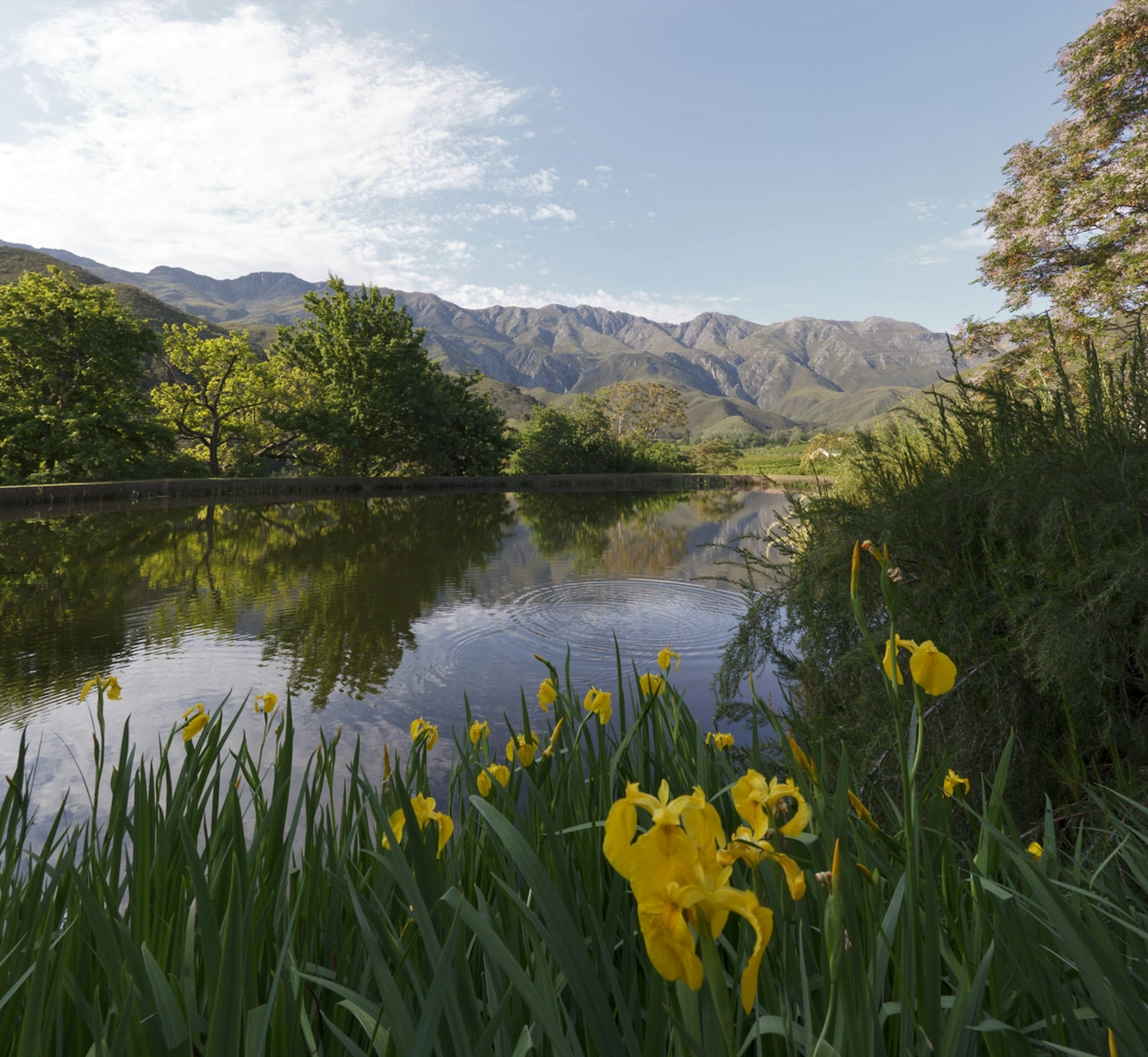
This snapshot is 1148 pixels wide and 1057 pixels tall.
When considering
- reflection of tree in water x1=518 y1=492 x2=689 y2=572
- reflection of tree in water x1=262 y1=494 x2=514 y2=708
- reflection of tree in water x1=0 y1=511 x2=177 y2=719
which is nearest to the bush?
reflection of tree in water x1=262 y1=494 x2=514 y2=708

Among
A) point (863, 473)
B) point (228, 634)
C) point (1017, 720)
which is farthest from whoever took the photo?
point (228, 634)

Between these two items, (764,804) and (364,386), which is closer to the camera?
(764,804)

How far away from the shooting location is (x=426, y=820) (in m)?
0.85

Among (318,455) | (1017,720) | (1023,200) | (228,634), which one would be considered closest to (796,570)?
(1017,720)

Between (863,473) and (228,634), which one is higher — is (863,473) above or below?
above

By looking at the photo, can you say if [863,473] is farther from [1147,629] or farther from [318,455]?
[318,455]

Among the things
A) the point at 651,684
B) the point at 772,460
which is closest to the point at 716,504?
the point at 651,684

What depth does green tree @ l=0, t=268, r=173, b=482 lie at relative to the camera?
14.8m

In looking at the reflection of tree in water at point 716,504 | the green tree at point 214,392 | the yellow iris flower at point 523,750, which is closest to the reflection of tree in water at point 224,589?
the yellow iris flower at point 523,750

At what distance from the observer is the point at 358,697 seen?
11.0 feet

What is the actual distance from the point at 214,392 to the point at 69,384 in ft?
15.5

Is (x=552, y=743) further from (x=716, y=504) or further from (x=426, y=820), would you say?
(x=716, y=504)

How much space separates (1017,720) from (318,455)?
24.2 meters

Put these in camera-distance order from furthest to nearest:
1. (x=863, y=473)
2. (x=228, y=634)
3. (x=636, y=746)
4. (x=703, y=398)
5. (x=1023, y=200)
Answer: (x=703, y=398) < (x=1023, y=200) < (x=228, y=634) < (x=863, y=473) < (x=636, y=746)
